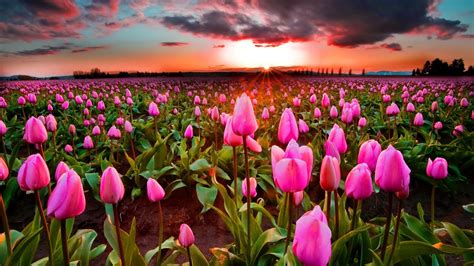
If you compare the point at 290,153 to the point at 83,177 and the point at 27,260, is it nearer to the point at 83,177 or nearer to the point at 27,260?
the point at 27,260

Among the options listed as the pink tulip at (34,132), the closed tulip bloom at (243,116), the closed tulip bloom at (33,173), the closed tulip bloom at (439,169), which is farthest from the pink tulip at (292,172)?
the pink tulip at (34,132)

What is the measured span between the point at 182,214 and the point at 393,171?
279 cm

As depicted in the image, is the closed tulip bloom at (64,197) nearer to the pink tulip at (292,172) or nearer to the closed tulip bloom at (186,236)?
the closed tulip bloom at (186,236)

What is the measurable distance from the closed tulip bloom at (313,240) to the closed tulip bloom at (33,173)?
123 centimetres

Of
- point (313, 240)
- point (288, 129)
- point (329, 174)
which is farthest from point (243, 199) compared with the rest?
point (313, 240)

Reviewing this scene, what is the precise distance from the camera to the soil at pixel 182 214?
3.52 m

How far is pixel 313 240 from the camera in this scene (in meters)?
1.16

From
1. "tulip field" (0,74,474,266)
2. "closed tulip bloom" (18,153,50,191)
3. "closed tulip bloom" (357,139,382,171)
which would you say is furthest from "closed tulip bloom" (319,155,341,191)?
"closed tulip bloom" (18,153,50,191)

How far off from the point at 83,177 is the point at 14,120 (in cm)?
→ 418

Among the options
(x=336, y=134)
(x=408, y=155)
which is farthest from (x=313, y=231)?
(x=408, y=155)

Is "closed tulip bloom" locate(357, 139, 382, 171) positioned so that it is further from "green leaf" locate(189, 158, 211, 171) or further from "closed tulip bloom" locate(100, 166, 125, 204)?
"green leaf" locate(189, 158, 211, 171)

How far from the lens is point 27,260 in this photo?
2.13 meters

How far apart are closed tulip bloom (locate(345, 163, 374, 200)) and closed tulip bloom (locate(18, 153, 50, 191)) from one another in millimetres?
1452

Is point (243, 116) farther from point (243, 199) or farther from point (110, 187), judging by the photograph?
point (243, 199)
